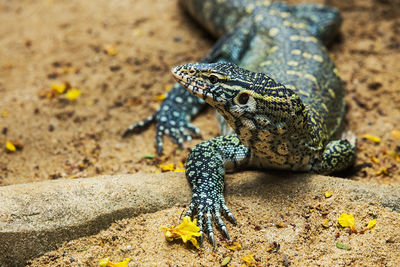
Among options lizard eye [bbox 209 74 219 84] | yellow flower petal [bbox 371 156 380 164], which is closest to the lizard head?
lizard eye [bbox 209 74 219 84]

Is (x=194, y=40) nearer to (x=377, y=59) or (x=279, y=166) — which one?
(x=377, y=59)

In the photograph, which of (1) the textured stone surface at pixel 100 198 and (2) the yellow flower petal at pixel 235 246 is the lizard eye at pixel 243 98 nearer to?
(1) the textured stone surface at pixel 100 198

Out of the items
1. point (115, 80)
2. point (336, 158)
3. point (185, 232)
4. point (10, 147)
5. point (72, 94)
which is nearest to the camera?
point (185, 232)

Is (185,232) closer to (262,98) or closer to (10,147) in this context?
(262,98)

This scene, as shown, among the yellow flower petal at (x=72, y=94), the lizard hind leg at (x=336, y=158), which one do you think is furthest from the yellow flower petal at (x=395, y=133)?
the yellow flower petal at (x=72, y=94)

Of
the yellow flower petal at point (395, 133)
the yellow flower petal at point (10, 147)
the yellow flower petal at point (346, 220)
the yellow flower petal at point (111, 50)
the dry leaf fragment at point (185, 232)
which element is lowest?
the yellow flower petal at point (10, 147)

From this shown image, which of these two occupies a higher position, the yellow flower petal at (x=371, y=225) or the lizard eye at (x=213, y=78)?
the lizard eye at (x=213, y=78)

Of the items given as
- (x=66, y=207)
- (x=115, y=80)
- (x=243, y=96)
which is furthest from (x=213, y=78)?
(x=115, y=80)

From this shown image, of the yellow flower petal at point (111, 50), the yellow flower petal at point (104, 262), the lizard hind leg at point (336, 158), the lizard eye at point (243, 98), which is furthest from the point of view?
the yellow flower petal at point (111, 50)
